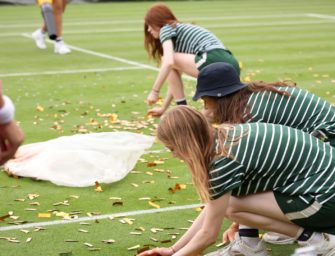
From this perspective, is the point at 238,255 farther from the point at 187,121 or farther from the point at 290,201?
the point at 187,121

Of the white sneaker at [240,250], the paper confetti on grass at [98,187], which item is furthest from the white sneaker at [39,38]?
the white sneaker at [240,250]

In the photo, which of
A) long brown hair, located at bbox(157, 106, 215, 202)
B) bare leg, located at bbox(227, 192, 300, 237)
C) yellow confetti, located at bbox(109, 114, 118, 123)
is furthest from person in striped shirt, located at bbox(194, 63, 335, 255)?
yellow confetti, located at bbox(109, 114, 118, 123)

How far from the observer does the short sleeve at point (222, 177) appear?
4.50 m

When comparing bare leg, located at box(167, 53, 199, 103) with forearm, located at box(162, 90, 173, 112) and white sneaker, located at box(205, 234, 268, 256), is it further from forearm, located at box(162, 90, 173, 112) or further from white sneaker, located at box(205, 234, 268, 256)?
white sneaker, located at box(205, 234, 268, 256)

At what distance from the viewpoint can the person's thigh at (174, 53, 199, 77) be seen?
891 cm

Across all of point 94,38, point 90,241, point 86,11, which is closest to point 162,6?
point 90,241

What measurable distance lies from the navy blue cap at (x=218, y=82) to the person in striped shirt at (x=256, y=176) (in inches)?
18.3

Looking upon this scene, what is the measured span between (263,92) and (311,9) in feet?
71.3

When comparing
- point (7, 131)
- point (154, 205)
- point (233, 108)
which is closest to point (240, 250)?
point (233, 108)

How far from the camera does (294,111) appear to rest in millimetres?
5406

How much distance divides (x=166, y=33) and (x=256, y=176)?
426 centimetres

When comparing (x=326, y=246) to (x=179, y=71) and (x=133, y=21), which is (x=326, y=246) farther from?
(x=133, y=21)

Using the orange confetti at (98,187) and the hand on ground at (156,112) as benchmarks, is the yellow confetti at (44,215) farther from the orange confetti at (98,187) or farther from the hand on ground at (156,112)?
the hand on ground at (156,112)

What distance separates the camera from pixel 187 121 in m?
4.48
